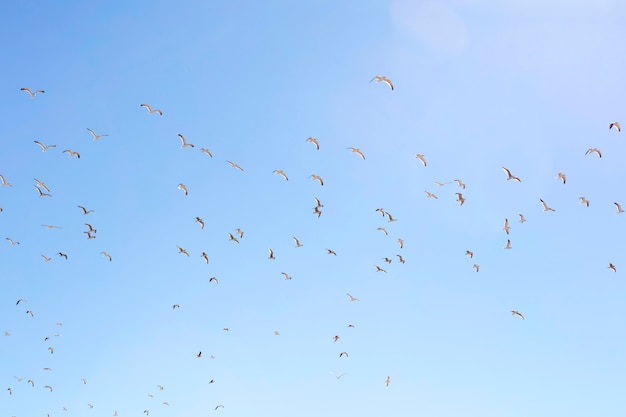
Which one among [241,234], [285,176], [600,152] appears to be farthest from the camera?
[241,234]

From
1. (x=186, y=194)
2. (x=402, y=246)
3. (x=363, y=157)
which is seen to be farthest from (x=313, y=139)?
(x=402, y=246)

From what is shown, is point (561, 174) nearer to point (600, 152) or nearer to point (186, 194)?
point (600, 152)

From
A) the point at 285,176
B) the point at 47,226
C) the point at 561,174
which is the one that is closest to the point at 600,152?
the point at 561,174

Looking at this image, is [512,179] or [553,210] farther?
[553,210]

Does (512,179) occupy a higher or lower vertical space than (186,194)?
higher

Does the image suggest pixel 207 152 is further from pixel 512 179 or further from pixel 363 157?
pixel 512 179

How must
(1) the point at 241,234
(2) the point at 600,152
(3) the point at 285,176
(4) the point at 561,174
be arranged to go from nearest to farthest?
1. (2) the point at 600,152
2. (4) the point at 561,174
3. (3) the point at 285,176
4. (1) the point at 241,234

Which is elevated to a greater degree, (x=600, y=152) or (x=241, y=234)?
(x=600, y=152)

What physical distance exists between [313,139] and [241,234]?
16378 millimetres

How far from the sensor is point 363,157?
5503 cm

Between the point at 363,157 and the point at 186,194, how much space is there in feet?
57.3

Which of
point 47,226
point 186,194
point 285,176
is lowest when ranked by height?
point 47,226

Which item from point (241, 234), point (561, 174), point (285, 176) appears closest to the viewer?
point (561, 174)

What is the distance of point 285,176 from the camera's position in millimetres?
61500
